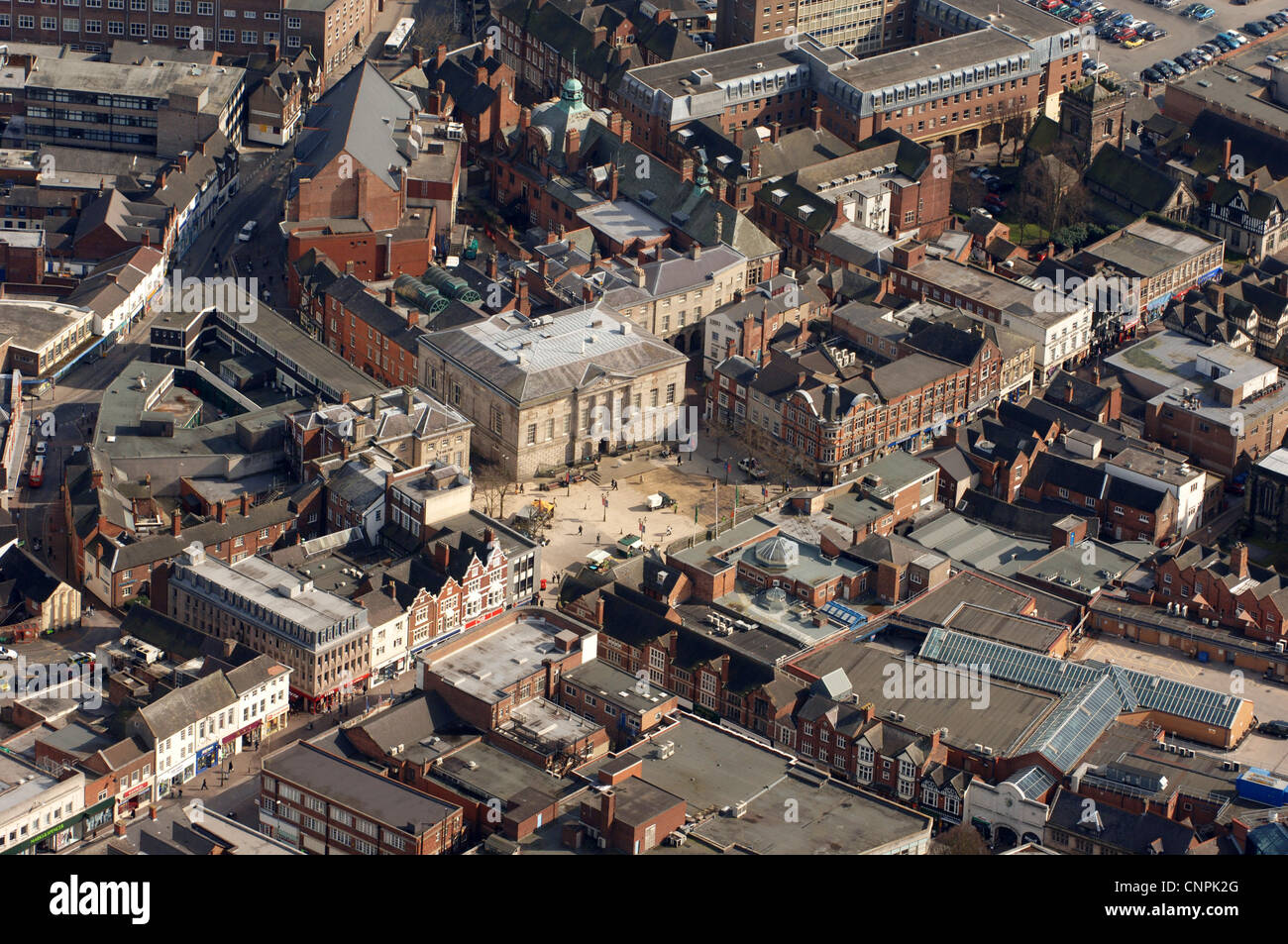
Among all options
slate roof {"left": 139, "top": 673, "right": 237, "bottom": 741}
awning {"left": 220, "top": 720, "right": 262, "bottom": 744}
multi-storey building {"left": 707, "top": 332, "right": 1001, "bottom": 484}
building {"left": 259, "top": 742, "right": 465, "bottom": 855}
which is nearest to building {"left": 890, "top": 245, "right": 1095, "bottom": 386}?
multi-storey building {"left": 707, "top": 332, "right": 1001, "bottom": 484}

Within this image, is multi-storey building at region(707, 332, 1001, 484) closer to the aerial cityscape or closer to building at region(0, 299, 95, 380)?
the aerial cityscape

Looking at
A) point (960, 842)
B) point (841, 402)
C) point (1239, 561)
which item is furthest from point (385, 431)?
point (1239, 561)

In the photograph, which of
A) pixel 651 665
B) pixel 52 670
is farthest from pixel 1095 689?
pixel 52 670

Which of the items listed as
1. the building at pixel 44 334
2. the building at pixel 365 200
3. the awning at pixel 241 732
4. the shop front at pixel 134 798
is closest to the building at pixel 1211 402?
the building at pixel 365 200

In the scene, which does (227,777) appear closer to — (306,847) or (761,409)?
(306,847)

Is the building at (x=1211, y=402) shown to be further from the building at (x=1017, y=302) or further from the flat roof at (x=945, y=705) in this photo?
the flat roof at (x=945, y=705)

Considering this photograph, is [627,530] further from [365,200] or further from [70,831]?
[70,831]
